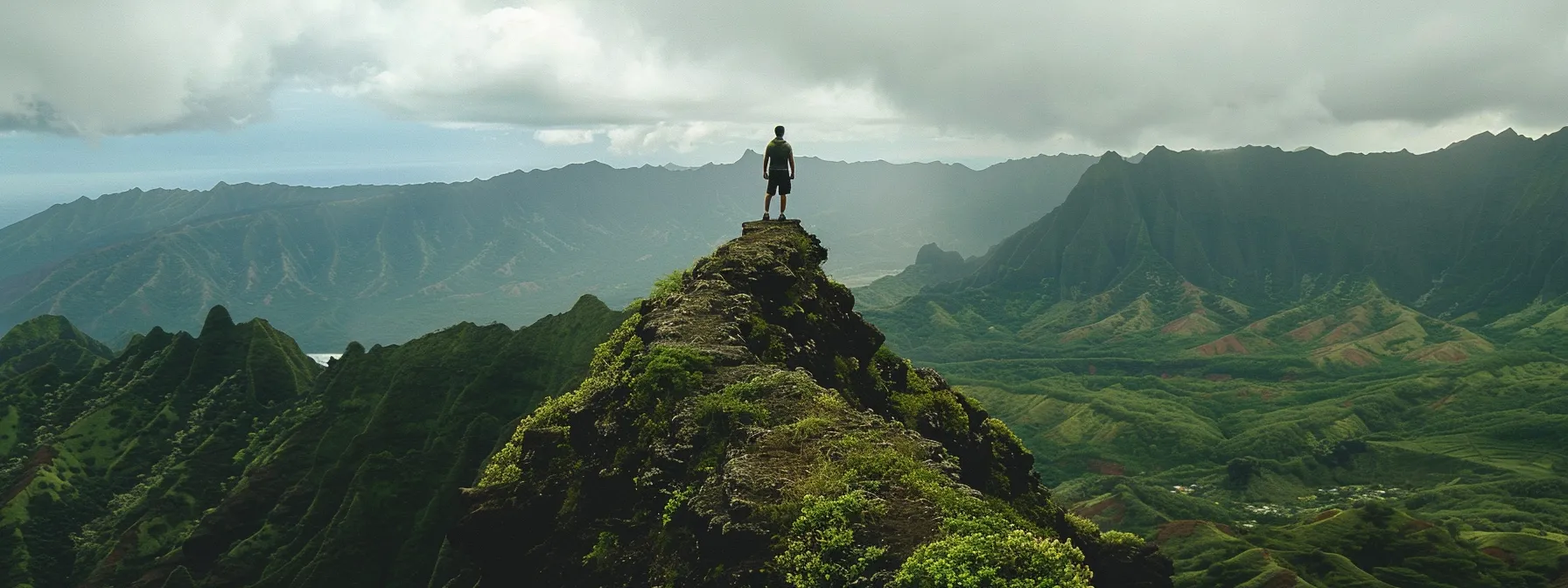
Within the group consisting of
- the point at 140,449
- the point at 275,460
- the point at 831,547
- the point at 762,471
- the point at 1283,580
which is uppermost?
the point at 762,471

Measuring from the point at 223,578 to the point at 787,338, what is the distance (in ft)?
Result: 405

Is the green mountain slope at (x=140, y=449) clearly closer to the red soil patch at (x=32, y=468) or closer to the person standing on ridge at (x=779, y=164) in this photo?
the red soil patch at (x=32, y=468)

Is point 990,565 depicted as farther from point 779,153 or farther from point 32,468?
point 32,468

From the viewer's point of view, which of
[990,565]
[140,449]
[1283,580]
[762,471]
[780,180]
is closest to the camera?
A: [990,565]

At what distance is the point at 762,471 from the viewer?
66.7 feet

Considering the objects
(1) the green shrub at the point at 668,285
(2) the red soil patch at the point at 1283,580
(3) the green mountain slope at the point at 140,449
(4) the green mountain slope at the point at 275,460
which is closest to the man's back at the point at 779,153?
(1) the green shrub at the point at 668,285

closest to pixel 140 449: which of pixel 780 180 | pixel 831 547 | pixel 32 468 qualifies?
pixel 32 468

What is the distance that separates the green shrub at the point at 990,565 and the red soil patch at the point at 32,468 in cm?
19400

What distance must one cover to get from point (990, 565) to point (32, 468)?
20371cm

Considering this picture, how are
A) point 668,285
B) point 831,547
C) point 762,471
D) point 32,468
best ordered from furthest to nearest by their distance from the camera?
point 32,468 → point 668,285 → point 762,471 → point 831,547

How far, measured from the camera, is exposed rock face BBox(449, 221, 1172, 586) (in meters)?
17.4

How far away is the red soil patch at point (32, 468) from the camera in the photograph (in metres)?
158

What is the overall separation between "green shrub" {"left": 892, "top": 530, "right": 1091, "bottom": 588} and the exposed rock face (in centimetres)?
4

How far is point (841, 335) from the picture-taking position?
132 ft
